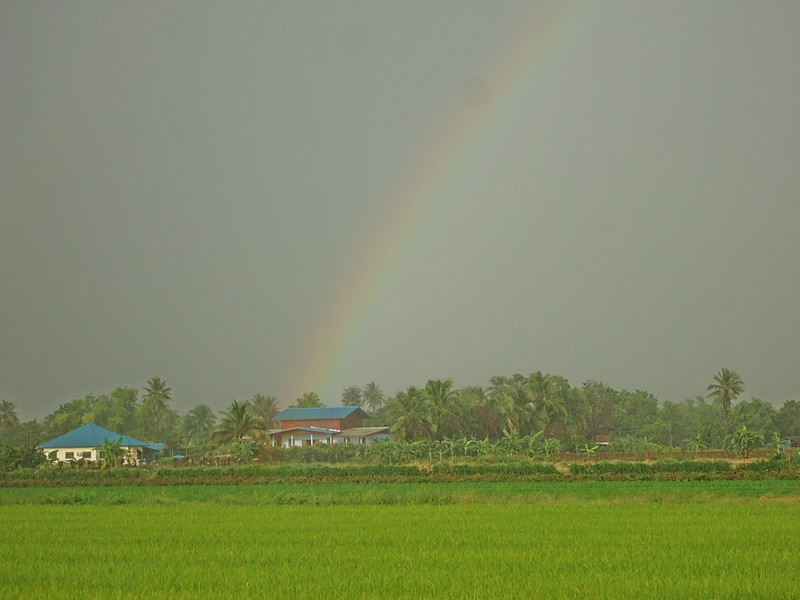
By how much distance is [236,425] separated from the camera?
8381 centimetres

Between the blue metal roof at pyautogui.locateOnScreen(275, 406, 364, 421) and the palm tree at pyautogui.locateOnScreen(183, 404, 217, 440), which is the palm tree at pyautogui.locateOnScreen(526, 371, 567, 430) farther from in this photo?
the palm tree at pyautogui.locateOnScreen(183, 404, 217, 440)

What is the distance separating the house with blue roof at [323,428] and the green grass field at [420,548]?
214ft

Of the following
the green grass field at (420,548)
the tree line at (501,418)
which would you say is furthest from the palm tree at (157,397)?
the green grass field at (420,548)

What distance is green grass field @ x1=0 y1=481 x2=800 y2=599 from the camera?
16.1 metres

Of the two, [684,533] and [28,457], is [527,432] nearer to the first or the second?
[28,457]

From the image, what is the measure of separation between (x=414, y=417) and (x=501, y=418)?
12789 millimetres

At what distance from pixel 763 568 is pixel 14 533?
796 inches

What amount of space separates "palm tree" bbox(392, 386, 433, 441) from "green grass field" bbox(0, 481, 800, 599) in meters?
52.2

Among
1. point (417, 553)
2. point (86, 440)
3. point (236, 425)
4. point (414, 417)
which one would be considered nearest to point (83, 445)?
point (86, 440)

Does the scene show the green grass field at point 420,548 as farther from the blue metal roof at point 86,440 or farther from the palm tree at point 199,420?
the palm tree at point 199,420

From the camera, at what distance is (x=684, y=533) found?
906 inches

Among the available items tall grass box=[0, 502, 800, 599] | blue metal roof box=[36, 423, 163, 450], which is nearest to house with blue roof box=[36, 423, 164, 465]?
blue metal roof box=[36, 423, 163, 450]

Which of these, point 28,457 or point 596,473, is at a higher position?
point 28,457

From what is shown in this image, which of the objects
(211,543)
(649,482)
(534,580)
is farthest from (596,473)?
(534,580)
